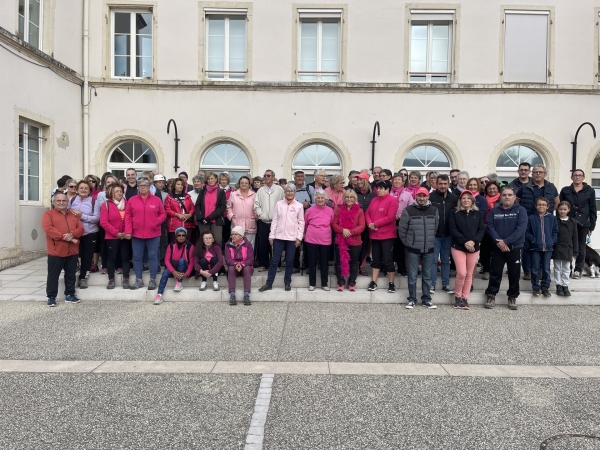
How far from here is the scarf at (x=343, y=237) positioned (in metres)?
7.05

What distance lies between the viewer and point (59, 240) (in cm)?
667

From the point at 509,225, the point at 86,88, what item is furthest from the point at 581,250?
the point at 86,88

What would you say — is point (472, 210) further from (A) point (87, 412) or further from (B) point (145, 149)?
(B) point (145, 149)

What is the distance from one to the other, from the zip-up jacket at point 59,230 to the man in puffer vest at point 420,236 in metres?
5.17

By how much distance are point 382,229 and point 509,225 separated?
191 centimetres

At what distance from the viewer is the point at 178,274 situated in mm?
7043

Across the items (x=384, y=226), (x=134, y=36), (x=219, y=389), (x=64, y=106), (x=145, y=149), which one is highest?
(x=134, y=36)

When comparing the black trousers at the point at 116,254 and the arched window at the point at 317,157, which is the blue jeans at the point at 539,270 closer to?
the arched window at the point at 317,157

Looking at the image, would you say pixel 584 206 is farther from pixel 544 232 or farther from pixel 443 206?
pixel 443 206

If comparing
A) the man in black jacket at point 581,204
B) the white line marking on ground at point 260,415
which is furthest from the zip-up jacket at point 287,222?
the man in black jacket at point 581,204

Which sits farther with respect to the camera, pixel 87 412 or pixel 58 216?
pixel 58 216

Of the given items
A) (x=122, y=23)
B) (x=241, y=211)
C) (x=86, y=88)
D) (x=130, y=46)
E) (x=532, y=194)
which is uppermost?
(x=122, y=23)

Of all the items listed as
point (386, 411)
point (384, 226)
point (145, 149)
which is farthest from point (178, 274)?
point (145, 149)

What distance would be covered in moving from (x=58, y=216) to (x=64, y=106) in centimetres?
602
